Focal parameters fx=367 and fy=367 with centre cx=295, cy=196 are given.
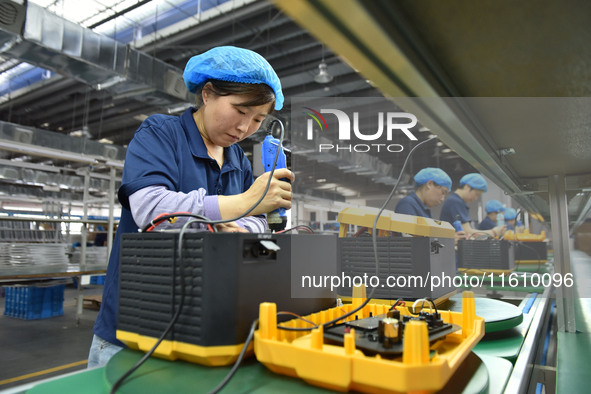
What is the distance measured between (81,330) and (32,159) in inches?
356

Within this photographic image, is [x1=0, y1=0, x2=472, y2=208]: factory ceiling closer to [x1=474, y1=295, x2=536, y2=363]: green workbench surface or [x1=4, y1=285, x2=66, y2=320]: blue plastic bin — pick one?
[x1=474, y1=295, x2=536, y2=363]: green workbench surface

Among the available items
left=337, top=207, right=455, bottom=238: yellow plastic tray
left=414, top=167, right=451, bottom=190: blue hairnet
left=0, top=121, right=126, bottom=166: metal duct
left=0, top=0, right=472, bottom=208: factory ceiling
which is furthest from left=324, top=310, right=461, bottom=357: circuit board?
left=0, top=121, right=126, bottom=166: metal duct

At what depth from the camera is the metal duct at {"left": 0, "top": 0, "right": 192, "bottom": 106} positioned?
294 cm

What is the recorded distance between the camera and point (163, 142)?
73 centimetres

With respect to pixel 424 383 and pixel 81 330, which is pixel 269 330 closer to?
pixel 424 383

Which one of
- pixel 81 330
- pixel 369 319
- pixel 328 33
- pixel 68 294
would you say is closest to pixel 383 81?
pixel 328 33

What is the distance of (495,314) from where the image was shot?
3.01 ft

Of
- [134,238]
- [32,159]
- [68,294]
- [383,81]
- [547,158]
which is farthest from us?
[32,159]

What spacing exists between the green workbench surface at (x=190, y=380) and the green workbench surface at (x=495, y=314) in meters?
0.32

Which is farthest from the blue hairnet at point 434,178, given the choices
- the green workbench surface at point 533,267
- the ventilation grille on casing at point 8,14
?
the ventilation grille on casing at point 8,14

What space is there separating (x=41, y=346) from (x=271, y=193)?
156 inches

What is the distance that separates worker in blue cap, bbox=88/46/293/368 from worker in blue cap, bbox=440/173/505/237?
274 centimetres

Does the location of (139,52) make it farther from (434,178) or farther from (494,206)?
(494,206)

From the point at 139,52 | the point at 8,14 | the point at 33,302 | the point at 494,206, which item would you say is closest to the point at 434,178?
the point at 494,206
